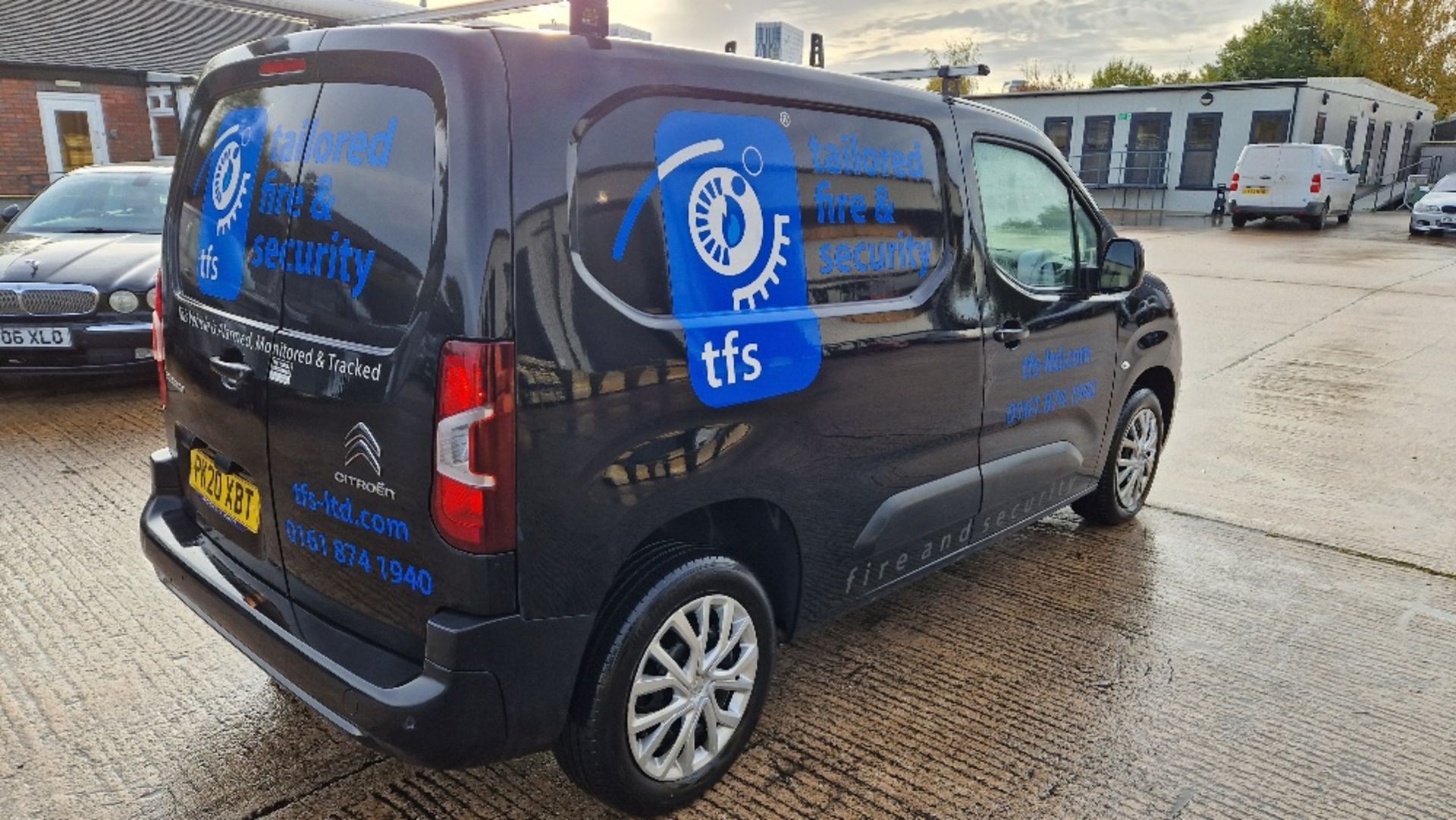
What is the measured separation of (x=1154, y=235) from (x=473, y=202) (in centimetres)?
2232

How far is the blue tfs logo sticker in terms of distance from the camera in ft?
8.23

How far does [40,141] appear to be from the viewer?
2278 cm

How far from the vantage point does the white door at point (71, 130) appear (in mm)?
22812

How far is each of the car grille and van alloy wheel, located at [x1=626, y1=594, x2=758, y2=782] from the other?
17.5 feet

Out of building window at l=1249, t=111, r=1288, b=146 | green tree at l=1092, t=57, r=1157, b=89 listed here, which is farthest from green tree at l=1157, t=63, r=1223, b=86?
building window at l=1249, t=111, r=1288, b=146

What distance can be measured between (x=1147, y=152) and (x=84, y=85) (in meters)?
28.3

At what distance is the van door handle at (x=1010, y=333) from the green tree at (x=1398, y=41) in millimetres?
52007

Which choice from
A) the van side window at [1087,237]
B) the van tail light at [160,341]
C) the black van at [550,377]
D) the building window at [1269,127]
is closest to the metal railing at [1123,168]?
the building window at [1269,127]

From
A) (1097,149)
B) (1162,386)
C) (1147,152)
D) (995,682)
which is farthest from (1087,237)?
(1097,149)

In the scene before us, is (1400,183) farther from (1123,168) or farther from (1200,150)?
(1123,168)

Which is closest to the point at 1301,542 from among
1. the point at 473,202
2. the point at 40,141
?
the point at 473,202

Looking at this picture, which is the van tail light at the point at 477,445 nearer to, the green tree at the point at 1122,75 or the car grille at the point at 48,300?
the car grille at the point at 48,300

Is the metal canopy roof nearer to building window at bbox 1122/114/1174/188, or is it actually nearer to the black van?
the black van

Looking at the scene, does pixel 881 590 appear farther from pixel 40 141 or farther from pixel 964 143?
pixel 40 141
